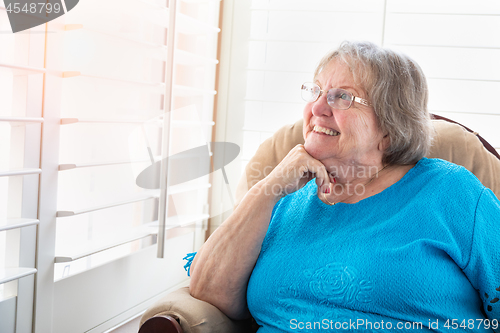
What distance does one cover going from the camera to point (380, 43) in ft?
8.16

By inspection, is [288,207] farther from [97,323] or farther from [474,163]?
[97,323]

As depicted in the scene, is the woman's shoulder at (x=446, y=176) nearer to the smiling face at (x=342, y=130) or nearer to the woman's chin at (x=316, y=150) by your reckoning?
the smiling face at (x=342, y=130)

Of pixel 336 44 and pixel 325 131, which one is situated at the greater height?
pixel 336 44

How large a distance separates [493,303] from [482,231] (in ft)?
0.59

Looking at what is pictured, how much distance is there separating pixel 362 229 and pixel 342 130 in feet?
0.98

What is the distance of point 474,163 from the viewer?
4.77ft

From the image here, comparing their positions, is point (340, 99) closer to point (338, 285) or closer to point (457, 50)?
point (338, 285)

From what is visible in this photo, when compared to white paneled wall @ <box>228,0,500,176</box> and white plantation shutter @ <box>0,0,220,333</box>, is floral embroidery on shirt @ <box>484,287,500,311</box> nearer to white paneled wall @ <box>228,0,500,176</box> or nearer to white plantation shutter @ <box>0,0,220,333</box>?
white plantation shutter @ <box>0,0,220,333</box>

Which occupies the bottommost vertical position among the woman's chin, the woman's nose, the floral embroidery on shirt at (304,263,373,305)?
the floral embroidery on shirt at (304,263,373,305)

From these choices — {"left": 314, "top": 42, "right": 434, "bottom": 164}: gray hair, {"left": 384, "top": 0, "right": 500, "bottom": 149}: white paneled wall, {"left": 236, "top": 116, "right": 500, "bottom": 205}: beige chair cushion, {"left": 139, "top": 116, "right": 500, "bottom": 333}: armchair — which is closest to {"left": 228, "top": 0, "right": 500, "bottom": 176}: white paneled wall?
{"left": 384, "top": 0, "right": 500, "bottom": 149}: white paneled wall

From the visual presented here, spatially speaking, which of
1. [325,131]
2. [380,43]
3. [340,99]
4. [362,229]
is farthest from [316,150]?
[380,43]

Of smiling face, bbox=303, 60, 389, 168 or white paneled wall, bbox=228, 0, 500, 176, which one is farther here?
white paneled wall, bbox=228, 0, 500, 176

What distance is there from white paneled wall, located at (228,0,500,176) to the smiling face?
1.19 metres

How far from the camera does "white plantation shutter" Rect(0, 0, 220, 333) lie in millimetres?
1538
